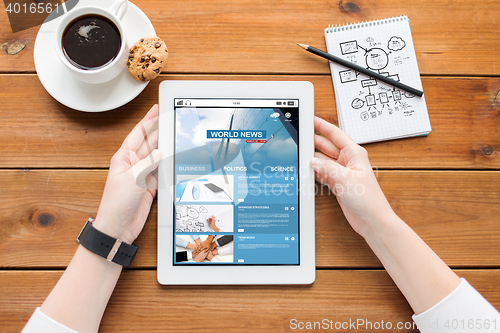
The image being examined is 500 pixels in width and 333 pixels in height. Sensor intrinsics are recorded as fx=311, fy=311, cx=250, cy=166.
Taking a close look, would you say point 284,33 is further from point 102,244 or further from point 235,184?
point 102,244

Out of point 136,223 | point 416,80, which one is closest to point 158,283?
point 136,223

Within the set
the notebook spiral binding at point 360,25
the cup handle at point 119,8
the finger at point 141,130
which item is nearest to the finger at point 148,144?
the finger at point 141,130

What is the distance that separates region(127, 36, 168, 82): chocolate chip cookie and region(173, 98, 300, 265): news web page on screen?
88 mm

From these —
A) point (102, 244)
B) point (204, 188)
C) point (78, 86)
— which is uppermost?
point (78, 86)

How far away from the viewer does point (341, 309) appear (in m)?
0.71

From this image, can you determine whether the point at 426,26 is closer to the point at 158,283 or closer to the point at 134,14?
the point at 134,14

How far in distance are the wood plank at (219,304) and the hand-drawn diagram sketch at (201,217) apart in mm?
139

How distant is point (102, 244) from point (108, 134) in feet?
0.82

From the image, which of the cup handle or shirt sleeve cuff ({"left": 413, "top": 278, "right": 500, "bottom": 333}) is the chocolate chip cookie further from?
A: shirt sleeve cuff ({"left": 413, "top": 278, "right": 500, "bottom": 333})

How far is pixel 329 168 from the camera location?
0.66 meters

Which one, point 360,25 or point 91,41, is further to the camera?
point 360,25

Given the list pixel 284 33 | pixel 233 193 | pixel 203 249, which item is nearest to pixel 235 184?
pixel 233 193

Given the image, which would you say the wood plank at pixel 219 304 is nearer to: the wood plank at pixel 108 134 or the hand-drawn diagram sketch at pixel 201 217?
the hand-drawn diagram sketch at pixel 201 217

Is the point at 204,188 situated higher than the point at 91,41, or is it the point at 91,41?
the point at 91,41
